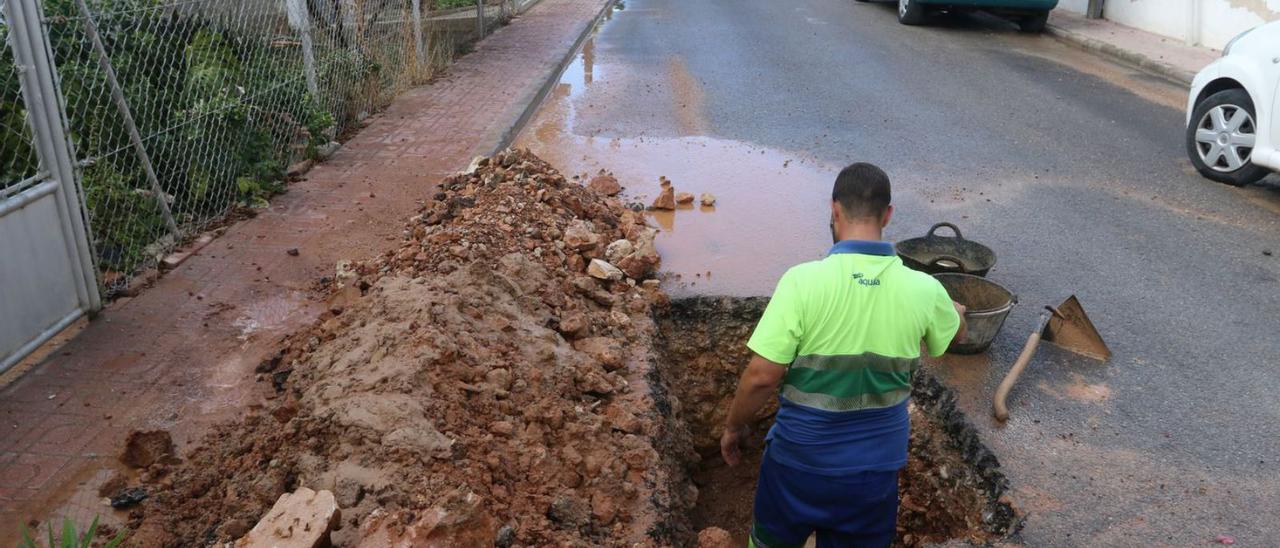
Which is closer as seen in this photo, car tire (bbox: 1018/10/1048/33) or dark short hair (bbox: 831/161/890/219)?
dark short hair (bbox: 831/161/890/219)

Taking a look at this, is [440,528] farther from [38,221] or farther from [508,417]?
[38,221]

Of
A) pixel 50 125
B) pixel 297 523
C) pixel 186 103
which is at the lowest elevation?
pixel 297 523

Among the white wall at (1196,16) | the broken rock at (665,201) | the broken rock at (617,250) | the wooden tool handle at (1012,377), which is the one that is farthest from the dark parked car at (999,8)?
the wooden tool handle at (1012,377)

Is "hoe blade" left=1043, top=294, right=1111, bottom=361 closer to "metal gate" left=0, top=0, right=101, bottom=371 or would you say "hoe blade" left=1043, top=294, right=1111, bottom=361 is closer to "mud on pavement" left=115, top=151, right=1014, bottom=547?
"mud on pavement" left=115, top=151, right=1014, bottom=547

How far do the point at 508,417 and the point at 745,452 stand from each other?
2.07 meters

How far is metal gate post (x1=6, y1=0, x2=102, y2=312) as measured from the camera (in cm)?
473

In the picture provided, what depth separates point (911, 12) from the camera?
16.0 meters

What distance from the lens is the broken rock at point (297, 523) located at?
287 centimetres

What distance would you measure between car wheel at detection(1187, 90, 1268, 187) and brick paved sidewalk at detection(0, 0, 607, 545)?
5.86 meters

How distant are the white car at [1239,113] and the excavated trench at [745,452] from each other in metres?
4.53

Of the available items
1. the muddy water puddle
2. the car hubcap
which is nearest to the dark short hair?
the muddy water puddle

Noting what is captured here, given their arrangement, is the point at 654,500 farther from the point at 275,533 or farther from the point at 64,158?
the point at 64,158

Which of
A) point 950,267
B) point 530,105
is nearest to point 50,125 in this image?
point 950,267

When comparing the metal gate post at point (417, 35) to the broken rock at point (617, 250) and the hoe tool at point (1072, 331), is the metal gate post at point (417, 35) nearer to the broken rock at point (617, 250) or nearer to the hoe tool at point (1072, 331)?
the broken rock at point (617, 250)
